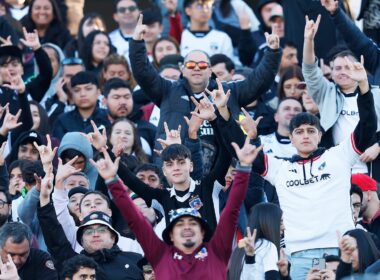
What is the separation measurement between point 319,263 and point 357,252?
581 millimetres

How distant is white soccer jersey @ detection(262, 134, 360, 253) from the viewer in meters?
13.2

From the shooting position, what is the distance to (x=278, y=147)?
628 inches

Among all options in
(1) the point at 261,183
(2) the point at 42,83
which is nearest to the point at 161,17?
(2) the point at 42,83

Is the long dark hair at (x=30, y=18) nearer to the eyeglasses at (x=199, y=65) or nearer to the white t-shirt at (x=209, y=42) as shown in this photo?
the white t-shirt at (x=209, y=42)

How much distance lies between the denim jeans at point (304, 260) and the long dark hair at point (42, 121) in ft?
14.8

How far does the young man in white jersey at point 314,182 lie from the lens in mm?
13148

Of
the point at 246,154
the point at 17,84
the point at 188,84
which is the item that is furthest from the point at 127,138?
the point at 246,154

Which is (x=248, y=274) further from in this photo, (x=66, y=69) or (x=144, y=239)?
(x=66, y=69)

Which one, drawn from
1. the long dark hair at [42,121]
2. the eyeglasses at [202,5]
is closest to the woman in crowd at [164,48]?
the eyeglasses at [202,5]

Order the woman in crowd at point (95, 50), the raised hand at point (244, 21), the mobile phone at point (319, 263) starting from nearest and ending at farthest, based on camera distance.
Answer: the mobile phone at point (319, 263), the woman in crowd at point (95, 50), the raised hand at point (244, 21)

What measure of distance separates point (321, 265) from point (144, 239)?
1.47 metres

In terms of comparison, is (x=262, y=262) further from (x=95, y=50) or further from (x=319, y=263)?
(x=95, y=50)

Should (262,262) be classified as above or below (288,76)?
below

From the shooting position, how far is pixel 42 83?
17.8 m
